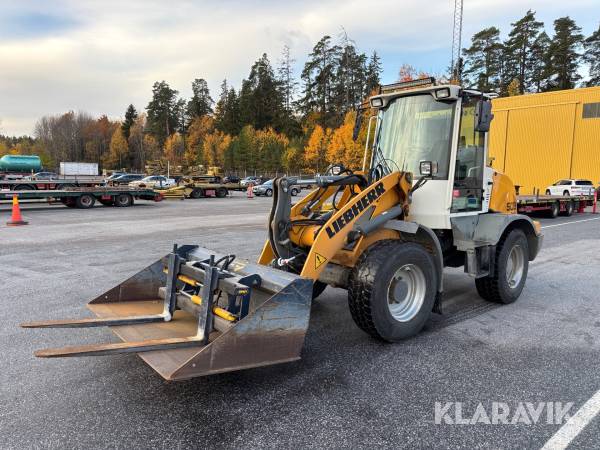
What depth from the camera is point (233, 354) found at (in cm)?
333

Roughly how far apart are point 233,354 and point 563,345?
365 cm

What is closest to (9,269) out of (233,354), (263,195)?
(233,354)

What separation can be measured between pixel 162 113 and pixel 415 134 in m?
103

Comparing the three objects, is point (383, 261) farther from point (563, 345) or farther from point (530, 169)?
point (530, 169)

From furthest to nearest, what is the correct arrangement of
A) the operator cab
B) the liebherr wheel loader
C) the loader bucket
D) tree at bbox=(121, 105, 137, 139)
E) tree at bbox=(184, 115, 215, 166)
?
tree at bbox=(121, 105, 137, 139)
tree at bbox=(184, 115, 215, 166)
the operator cab
the liebherr wheel loader
the loader bucket

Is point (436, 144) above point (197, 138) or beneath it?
Result: beneath

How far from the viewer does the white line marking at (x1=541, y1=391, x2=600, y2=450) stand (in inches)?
119

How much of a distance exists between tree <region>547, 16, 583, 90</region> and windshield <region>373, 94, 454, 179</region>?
2682 inches

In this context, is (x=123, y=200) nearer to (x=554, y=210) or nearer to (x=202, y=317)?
(x=554, y=210)

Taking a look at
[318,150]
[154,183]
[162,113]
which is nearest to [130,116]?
[162,113]

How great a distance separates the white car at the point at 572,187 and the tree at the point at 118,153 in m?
88.5

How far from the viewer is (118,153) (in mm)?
98312

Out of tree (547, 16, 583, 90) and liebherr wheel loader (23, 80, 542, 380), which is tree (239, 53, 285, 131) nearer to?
tree (547, 16, 583, 90)

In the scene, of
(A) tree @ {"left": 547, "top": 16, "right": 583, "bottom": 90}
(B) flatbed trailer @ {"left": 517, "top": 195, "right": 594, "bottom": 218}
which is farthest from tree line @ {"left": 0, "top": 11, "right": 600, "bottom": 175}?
(B) flatbed trailer @ {"left": 517, "top": 195, "right": 594, "bottom": 218}
